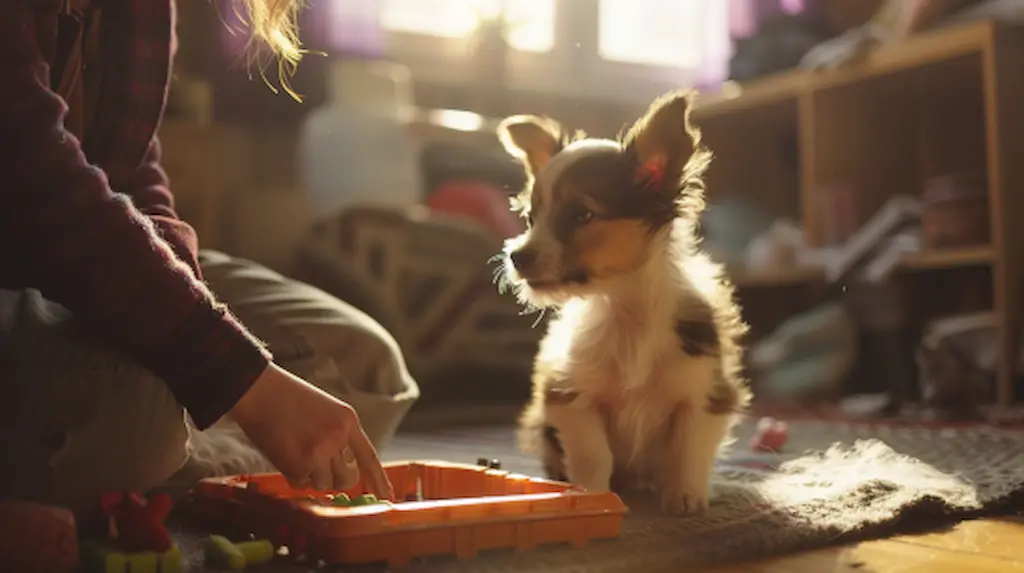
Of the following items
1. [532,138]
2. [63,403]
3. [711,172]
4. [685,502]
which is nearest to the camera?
[63,403]

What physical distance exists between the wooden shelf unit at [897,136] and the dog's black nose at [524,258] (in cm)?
128

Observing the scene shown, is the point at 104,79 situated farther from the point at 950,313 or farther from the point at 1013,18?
the point at 950,313

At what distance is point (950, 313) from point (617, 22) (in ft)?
4.43

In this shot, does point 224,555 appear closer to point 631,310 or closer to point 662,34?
point 631,310

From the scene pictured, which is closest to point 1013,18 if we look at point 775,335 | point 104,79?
point 775,335

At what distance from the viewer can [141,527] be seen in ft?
2.75

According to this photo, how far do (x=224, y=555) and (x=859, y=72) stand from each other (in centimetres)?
215

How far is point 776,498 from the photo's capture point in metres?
1.16

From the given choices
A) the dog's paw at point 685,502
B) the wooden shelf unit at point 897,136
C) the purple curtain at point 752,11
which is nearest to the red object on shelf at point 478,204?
the wooden shelf unit at point 897,136

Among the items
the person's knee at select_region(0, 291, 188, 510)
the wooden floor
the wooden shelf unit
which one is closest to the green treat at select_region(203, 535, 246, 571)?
the person's knee at select_region(0, 291, 188, 510)

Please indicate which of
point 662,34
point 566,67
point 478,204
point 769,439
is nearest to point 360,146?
point 478,204

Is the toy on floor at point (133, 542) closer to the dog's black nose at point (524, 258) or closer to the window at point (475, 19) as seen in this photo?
the dog's black nose at point (524, 258)

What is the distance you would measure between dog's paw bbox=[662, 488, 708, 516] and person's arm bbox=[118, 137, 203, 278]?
1.79 ft

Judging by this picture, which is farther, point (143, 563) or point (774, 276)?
point (774, 276)
